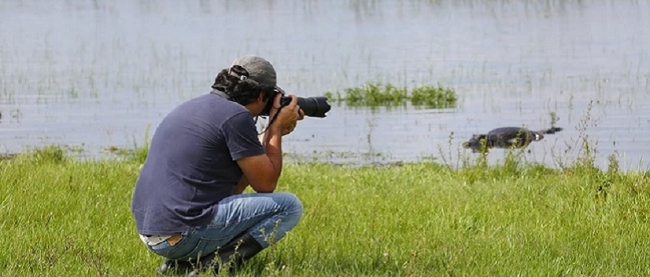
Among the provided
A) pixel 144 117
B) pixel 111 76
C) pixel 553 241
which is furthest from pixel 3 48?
pixel 553 241

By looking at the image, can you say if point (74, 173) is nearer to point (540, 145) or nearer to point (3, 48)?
point (540, 145)

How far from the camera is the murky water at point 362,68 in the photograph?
14.5 m

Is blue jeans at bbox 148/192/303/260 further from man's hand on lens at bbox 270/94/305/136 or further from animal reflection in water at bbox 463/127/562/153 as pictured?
animal reflection in water at bbox 463/127/562/153

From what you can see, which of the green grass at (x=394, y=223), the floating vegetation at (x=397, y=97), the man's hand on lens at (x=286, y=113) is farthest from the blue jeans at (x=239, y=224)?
the floating vegetation at (x=397, y=97)

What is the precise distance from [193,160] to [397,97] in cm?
1227

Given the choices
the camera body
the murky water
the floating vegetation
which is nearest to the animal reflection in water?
the murky water

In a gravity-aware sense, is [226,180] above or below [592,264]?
above

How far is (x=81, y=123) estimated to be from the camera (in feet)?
53.4

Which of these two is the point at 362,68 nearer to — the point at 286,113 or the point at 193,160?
the point at 286,113

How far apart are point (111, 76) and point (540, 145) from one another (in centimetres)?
1001

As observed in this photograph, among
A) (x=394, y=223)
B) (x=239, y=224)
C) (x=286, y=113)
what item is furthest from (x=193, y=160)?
(x=394, y=223)

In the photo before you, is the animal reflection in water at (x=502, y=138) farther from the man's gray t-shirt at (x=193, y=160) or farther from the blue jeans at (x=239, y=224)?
the man's gray t-shirt at (x=193, y=160)

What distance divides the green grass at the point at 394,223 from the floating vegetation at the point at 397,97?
23.7 feet

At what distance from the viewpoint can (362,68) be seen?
21.7 metres
